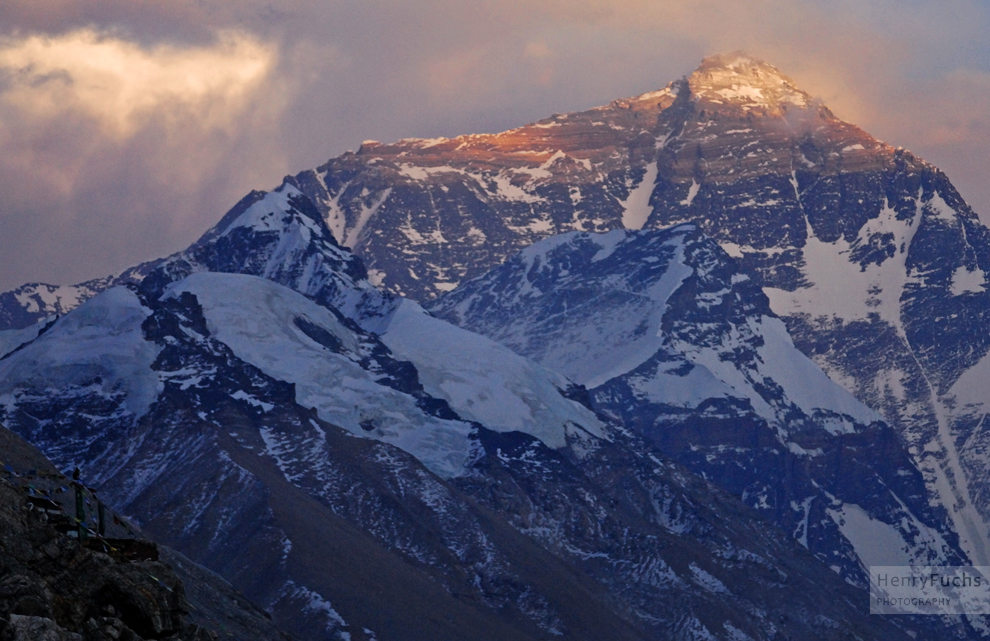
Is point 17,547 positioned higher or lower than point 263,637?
higher

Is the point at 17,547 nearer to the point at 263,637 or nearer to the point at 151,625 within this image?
the point at 151,625

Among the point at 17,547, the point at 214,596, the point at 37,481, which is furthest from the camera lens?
the point at 214,596

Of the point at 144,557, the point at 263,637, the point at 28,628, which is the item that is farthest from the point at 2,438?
the point at 28,628

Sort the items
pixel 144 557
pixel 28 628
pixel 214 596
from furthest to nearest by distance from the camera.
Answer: pixel 214 596, pixel 144 557, pixel 28 628

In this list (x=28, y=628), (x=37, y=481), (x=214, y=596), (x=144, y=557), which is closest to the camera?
(x=28, y=628)

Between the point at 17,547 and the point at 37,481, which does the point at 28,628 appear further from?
the point at 37,481

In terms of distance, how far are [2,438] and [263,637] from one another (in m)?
23.4

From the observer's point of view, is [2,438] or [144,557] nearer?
[144,557]

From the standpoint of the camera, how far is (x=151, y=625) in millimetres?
63094

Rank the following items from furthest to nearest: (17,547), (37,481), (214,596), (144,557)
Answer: (214,596)
(37,481)
(144,557)
(17,547)

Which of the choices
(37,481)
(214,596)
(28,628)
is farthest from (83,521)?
(214,596)

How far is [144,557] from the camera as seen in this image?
67750 millimetres

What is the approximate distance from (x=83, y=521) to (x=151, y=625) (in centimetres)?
367

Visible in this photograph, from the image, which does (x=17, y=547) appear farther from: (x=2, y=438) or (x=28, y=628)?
(x=2, y=438)
